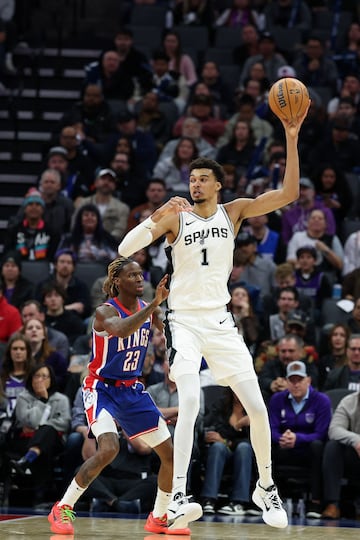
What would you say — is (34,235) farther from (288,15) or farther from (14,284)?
(288,15)

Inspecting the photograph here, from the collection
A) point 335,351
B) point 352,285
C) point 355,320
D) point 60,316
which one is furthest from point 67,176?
point 335,351

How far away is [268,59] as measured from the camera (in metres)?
17.1

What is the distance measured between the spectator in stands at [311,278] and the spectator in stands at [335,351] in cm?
123

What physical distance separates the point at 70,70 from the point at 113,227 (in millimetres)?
4890

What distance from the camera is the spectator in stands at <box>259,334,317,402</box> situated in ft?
37.4

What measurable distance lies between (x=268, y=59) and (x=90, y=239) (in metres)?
4.69

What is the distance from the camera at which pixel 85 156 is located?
15633 millimetres

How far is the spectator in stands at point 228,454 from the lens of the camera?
10.6m

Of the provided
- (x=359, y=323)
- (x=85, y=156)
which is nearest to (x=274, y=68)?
(x=85, y=156)

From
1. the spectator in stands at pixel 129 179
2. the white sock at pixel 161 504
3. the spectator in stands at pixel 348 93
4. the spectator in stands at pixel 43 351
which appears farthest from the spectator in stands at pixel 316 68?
the white sock at pixel 161 504

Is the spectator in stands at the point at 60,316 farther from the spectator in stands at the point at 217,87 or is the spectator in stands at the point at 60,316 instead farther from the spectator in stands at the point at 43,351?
the spectator in stands at the point at 217,87

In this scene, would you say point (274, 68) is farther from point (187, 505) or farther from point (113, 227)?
point (187, 505)

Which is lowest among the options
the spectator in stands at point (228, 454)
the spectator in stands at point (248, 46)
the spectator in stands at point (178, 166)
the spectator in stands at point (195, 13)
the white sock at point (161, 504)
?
the white sock at point (161, 504)

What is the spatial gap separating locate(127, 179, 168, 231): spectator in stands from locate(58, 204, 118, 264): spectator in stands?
0.42m
